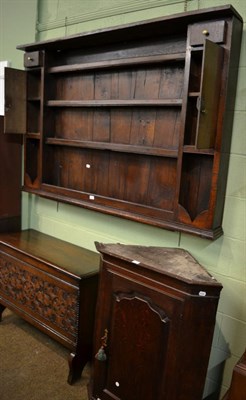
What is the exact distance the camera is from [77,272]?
2064 mm

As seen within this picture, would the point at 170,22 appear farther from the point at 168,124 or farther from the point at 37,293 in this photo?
the point at 37,293

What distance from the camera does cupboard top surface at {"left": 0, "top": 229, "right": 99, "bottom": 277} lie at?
84.9 inches

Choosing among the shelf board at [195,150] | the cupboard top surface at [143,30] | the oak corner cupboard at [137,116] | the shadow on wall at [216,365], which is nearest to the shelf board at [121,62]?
the oak corner cupboard at [137,116]

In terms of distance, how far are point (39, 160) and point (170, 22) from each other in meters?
1.37

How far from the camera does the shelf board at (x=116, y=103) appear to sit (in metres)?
1.84

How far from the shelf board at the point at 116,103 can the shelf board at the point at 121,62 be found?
210 millimetres

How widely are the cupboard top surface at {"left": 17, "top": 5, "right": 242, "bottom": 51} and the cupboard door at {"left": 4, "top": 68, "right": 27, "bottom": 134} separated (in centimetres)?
25

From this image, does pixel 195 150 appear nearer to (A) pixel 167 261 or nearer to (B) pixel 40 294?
(A) pixel 167 261

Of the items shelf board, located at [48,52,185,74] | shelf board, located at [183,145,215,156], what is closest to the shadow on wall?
shelf board, located at [183,145,215,156]

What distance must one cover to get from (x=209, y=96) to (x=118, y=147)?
27.3 inches

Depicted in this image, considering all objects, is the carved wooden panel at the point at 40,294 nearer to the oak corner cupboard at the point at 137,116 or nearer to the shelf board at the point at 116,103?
the oak corner cupboard at the point at 137,116

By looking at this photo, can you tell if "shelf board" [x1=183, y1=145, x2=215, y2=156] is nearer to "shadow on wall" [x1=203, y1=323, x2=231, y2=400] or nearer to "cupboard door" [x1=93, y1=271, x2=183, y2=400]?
"cupboard door" [x1=93, y1=271, x2=183, y2=400]

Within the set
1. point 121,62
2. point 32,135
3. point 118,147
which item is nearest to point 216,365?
point 118,147

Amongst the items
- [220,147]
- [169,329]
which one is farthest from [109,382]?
[220,147]
